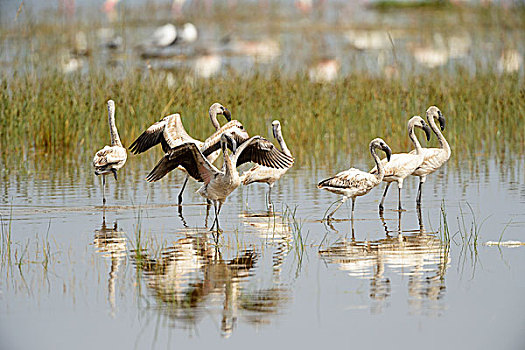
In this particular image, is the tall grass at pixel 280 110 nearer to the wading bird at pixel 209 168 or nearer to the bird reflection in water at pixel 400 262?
the wading bird at pixel 209 168

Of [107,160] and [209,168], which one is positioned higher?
[107,160]

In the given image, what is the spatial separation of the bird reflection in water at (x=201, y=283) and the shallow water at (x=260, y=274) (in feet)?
0.04

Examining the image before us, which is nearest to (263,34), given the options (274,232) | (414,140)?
(414,140)

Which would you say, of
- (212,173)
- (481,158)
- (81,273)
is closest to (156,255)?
(81,273)

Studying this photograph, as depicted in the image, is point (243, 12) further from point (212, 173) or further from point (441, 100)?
point (212, 173)

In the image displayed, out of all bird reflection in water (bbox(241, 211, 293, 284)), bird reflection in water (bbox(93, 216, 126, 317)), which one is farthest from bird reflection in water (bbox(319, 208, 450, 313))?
bird reflection in water (bbox(93, 216, 126, 317))

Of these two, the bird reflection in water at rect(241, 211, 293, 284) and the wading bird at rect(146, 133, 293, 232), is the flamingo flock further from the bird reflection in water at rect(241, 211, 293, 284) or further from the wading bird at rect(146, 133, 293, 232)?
the bird reflection in water at rect(241, 211, 293, 284)

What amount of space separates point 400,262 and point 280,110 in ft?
25.3

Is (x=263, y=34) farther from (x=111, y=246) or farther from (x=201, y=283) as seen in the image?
(x=201, y=283)

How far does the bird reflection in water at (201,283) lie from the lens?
6.03m

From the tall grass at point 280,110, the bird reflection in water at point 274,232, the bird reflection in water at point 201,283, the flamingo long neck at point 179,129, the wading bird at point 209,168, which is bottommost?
the bird reflection in water at point 201,283

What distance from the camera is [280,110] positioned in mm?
14766

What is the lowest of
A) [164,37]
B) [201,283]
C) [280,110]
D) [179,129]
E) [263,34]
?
[201,283]

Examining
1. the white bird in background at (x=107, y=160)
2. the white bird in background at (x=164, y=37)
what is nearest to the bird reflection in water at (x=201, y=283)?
the white bird in background at (x=107, y=160)
